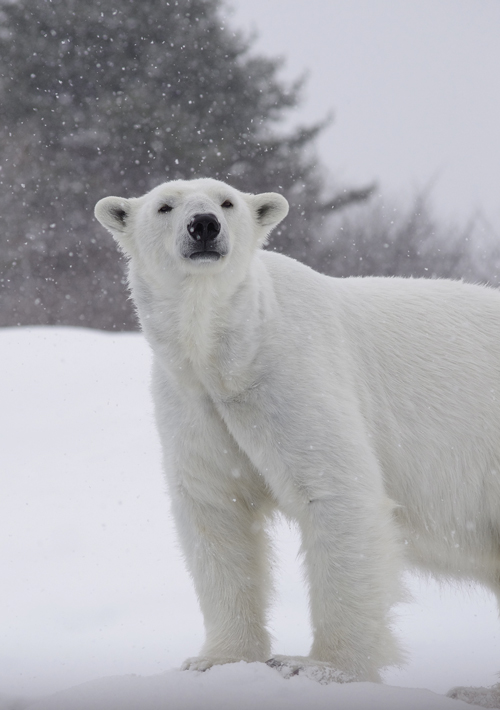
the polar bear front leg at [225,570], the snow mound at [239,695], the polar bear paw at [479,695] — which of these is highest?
the polar bear front leg at [225,570]

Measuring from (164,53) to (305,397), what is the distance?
1284 cm

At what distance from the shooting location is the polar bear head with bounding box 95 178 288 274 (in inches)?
108

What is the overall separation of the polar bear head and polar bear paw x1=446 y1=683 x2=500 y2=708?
71.8 inches

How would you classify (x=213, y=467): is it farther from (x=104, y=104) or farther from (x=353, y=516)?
(x=104, y=104)

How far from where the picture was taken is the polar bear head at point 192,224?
2.75 meters

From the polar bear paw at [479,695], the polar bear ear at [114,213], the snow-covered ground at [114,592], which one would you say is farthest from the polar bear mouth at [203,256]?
the polar bear paw at [479,695]

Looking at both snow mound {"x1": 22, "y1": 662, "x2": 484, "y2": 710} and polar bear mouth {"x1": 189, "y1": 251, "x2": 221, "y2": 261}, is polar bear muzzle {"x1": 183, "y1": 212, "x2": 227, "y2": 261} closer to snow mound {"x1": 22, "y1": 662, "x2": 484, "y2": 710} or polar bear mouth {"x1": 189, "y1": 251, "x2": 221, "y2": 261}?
polar bear mouth {"x1": 189, "y1": 251, "x2": 221, "y2": 261}

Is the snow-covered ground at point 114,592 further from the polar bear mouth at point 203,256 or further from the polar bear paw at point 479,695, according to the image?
the polar bear mouth at point 203,256

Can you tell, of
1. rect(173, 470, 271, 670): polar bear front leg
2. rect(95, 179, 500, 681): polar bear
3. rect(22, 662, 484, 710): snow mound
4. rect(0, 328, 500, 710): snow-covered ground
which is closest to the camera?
rect(22, 662, 484, 710): snow mound

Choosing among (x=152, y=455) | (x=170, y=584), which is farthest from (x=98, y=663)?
(x=152, y=455)

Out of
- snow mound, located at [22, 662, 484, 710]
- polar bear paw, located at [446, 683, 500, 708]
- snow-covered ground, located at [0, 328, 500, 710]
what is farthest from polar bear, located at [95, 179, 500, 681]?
polar bear paw, located at [446, 683, 500, 708]

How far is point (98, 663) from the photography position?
364 cm

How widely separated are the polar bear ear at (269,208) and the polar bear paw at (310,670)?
1543 mm

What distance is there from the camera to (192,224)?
2.73m
